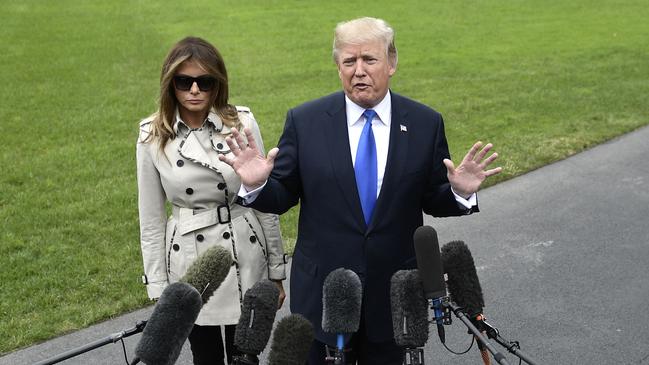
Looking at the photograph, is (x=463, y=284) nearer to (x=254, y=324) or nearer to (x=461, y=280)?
(x=461, y=280)

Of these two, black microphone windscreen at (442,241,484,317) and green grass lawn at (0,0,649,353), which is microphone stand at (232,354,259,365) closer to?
black microphone windscreen at (442,241,484,317)

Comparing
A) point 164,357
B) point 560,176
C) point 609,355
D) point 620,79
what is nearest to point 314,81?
point 620,79

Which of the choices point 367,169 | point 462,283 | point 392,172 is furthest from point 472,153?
A: point 462,283

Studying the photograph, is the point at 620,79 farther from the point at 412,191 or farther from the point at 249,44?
the point at 412,191

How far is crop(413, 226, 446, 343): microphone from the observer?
10.8 ft

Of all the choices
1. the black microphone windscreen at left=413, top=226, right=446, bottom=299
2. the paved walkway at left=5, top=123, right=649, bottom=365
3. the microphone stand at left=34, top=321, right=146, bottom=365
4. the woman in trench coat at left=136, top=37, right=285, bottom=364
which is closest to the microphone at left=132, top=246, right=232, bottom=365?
the microphone stand at left=34, top=321, right=146, bottom=365

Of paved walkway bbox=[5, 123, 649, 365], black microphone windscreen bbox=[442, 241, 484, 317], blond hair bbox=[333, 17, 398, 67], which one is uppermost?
blond hair bbox=[333, 17, 398, 67]

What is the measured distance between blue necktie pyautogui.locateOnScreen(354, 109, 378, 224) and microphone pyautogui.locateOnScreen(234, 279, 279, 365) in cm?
88

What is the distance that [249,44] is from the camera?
65.3 feet

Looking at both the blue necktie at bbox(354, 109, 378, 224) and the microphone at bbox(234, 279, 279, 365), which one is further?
the blue necktie at bbox(354, 109, 378, 224)

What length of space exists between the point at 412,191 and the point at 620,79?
12.8 m

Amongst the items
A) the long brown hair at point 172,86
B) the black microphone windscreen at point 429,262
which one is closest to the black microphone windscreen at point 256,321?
the black microphone windscreen at point 429,262

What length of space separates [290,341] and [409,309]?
0.49m

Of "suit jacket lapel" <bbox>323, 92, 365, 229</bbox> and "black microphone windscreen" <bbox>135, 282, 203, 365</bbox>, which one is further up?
"suit jacket lapel" <bbox>323, 92, 365, 229</bbox>
